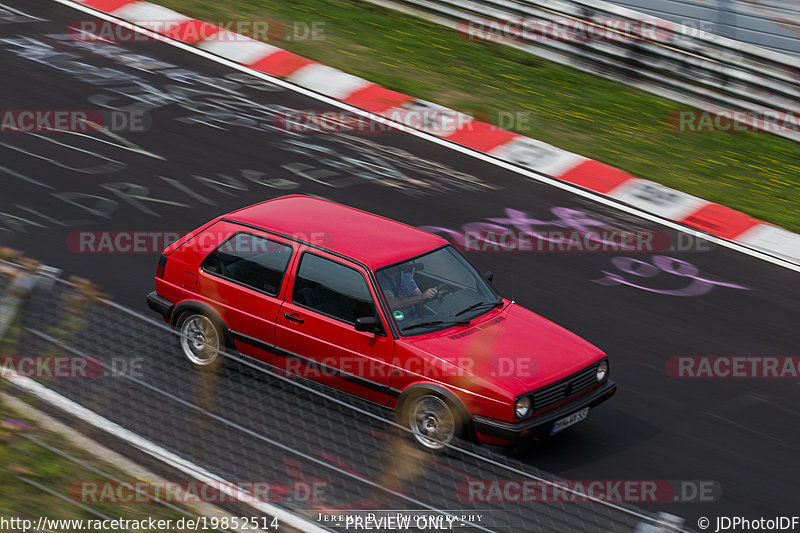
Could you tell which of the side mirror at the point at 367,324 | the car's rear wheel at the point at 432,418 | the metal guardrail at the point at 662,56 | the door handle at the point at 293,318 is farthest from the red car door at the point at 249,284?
the metal guardrail at the point at 662,56

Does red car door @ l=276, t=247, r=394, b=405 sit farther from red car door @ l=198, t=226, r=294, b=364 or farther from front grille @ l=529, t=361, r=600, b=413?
front grille @ l=529, t=361, r=600, b=413

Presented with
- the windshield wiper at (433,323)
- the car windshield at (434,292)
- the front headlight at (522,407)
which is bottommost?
the front headlight at (522,407)

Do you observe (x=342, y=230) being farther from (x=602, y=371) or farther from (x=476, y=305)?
(x=602, y=371)

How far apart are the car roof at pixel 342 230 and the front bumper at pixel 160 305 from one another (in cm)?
96

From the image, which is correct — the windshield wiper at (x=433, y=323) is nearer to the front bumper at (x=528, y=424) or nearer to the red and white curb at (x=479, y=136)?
the front bumper at (x=528, y=424)

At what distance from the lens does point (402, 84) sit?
46.6ft

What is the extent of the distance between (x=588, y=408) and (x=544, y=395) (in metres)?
0.55

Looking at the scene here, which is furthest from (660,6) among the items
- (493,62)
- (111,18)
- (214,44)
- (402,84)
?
(111,18)

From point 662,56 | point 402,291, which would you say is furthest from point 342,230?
point 662,56

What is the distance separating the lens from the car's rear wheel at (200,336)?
8078 mm

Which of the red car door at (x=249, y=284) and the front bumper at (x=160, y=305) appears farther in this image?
the front bumper at (x=160, y=305)

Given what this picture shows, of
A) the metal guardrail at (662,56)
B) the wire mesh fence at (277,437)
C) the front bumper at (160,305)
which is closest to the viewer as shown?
the wire mesh fence at (277,437)

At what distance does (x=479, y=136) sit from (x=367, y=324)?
637cm

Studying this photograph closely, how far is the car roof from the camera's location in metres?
7.76
